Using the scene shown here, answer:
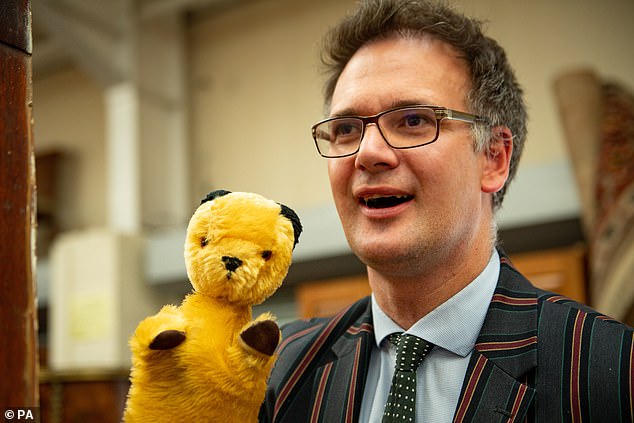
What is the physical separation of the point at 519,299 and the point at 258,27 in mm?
5021

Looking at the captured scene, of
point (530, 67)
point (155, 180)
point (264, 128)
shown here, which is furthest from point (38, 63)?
point (530, 67)

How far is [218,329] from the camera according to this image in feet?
3.28

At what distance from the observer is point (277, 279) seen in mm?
1061

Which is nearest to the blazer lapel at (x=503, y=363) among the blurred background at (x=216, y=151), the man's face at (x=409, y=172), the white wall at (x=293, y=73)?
the man's face at (x=409, y=172)

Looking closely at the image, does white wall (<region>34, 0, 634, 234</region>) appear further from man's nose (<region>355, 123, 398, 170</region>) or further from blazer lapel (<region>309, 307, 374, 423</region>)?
man's nose (<region>355, 123, 398, 170</region>)

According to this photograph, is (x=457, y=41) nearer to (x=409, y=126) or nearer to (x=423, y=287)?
(x=409, y=126)

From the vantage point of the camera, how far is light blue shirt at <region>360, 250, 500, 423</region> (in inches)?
50.3

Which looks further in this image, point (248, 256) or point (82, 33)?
point (82, 33)

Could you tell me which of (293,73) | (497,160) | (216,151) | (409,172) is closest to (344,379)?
(409,172)

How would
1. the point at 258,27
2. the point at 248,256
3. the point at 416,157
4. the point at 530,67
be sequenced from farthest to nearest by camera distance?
the point at 258,27 < the point at 530,67 < the point at 416,157 < the point at 248,256

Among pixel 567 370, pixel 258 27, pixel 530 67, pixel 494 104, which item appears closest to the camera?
pixel 567 370

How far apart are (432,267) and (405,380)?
0.72 feet

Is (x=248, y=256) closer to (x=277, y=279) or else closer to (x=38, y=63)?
(x=277, y=279)

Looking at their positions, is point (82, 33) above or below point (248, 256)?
above
